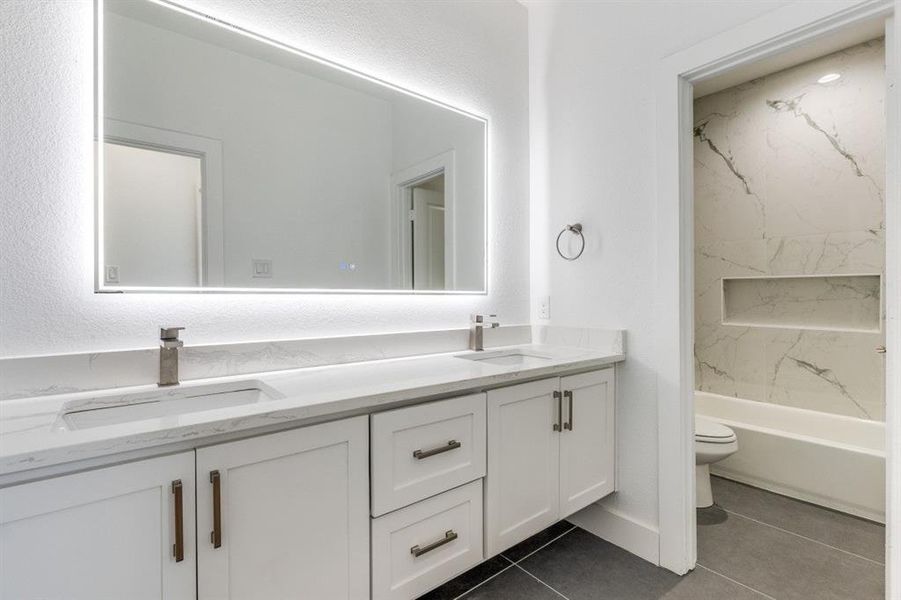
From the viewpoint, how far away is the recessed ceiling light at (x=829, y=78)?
2527 millimetres

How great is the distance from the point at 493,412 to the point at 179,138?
1.32m

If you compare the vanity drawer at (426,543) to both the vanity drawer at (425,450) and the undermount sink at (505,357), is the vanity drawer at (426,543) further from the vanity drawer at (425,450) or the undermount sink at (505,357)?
the undermount sink at (505,357)

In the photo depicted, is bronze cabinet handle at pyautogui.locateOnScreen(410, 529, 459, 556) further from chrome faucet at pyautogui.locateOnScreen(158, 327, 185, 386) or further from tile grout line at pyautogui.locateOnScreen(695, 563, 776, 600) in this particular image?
tile grout line at pyautogui.locateOnScreen(695, 563, 776, 600)

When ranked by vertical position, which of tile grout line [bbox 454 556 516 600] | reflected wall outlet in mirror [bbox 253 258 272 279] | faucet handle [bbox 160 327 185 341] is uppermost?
reflected wall outlet in mirror [bbox 253 258 272 279]

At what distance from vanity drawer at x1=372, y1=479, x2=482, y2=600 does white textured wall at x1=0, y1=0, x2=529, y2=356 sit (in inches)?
28.6

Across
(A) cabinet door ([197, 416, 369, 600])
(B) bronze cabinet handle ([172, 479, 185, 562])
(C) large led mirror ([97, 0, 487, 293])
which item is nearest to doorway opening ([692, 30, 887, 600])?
(A) cabinet door ([197, 416, 369, 600])

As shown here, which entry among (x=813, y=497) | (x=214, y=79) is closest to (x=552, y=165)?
(x=214, y=79)

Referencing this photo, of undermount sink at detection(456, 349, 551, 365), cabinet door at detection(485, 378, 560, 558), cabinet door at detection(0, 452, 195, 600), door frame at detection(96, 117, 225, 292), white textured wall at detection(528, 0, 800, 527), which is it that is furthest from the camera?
undermount sink at detection(456, 349, 551, 365)

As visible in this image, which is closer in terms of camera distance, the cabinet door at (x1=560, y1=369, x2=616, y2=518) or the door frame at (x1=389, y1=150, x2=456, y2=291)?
the cabinet door at (x1=560, y1=369, x2=616, y2=518)

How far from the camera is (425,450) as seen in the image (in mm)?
1260

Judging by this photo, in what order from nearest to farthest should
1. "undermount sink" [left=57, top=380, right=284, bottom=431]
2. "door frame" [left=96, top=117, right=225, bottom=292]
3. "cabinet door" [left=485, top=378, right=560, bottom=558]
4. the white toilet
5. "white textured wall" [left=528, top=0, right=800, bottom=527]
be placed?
"undermount sink" [left=57, top=380, right=284, bottom=431], "door frame" [left=96, top=117, right=225, bottom=292], "cabinet door" [left=485, top=378, right=560, bottom=558], "white textured wall" [left=528, top=0, right=800, bottom=527], the white toilet

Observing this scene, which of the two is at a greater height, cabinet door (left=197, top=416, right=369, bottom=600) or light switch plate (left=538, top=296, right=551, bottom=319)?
light switch plate (left=538, top=296, right=551, bottom=319)

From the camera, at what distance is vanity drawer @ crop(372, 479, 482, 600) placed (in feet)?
3.88

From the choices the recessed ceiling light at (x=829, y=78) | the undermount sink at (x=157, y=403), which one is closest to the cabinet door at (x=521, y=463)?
the undermount sink at (x=157, y=403)
